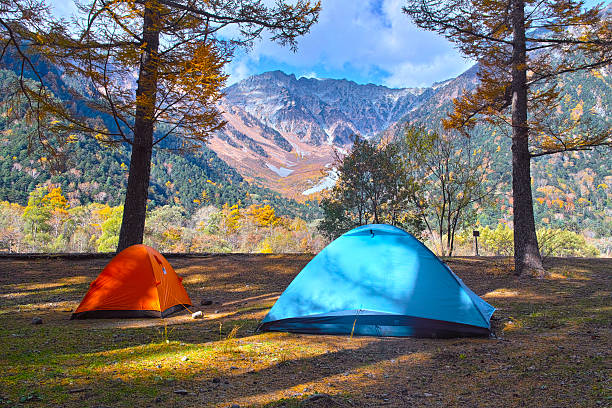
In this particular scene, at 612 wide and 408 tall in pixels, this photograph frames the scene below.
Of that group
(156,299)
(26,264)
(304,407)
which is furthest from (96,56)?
(304,407)

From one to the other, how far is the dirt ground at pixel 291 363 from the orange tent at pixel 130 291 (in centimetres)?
23

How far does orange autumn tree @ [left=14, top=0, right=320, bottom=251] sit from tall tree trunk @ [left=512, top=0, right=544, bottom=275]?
16.1 feet

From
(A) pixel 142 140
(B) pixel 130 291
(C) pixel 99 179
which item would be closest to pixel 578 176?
(A) pixel 142 140

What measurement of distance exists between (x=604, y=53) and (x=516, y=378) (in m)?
8.04

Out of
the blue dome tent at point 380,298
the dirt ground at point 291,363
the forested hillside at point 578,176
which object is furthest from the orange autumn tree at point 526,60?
the forested hillside at point 578,176

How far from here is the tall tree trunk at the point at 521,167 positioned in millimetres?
8312

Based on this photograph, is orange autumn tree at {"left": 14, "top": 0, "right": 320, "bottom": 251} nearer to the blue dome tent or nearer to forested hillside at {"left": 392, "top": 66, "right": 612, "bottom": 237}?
the blue dome tent

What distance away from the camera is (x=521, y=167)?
27.8 feet

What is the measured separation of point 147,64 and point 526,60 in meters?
8.77

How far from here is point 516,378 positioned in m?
2.81

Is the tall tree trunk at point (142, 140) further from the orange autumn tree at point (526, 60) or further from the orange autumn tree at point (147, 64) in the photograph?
the orange autumn tree at point (526, 60)

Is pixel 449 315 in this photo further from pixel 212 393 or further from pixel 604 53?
pixel 604 53

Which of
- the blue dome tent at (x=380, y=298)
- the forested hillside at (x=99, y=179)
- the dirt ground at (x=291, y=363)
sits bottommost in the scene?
the dirt ground at (x=291, y=363)

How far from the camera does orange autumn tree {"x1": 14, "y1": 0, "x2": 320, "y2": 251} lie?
23.8 feet
